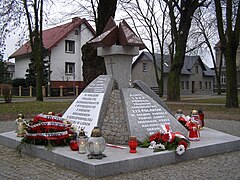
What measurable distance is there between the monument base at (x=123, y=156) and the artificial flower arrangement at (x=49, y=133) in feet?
0.52

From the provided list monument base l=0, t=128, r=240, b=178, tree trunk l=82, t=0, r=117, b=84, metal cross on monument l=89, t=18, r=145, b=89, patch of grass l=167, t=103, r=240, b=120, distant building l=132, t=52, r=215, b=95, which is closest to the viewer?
monument base l=0, t=128, r=240, b=178

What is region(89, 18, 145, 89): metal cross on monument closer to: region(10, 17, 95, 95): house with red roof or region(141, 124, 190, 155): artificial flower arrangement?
region(141, 124, 190, 155): artificial flower arrangement

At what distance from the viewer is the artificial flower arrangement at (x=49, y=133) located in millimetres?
6656

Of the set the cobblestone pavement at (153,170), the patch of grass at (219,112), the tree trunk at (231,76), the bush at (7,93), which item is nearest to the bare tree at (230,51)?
the tree trunk at (231,76)

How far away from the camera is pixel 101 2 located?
17.9m

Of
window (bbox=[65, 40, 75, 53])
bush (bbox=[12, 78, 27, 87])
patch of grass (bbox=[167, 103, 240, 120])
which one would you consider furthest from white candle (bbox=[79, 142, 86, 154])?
bush (bbox=[12, 78, 27, 87])

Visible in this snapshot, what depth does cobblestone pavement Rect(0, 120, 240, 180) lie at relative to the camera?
5.37 metres

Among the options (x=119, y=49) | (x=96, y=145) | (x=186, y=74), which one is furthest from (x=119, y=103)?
(x=186, y=74)

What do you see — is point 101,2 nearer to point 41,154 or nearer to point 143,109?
point 143,109

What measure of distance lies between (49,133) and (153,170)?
219cm

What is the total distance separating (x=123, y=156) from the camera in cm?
577

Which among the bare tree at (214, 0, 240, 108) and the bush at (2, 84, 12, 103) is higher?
the bare tree at (214, 0, 240, 108)

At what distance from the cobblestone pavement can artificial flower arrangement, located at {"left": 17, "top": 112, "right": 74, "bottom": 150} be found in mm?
368

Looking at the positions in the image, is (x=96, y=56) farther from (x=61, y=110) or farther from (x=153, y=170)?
(x=153, y=170)
